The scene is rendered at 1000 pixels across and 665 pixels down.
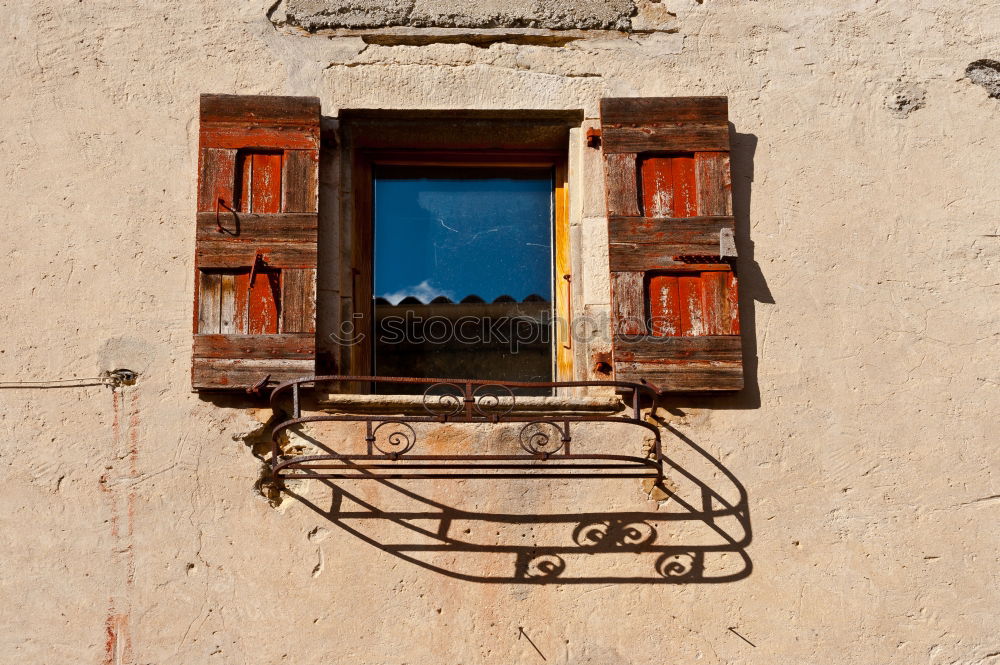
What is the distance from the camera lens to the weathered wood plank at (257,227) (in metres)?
3.23

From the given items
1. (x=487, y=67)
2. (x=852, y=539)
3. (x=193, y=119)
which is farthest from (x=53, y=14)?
(x=852, y=539)

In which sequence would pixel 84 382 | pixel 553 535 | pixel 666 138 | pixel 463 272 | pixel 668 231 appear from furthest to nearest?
pixel 463 272 < pixel 666 138 < pixel 668 231 < pixel 84 382 < pixel 553 535

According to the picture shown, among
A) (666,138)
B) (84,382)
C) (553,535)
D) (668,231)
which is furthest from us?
(666,138)

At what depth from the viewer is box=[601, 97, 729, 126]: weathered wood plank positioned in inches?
134

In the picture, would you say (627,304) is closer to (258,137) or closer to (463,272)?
(463,272)

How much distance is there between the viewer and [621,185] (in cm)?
334

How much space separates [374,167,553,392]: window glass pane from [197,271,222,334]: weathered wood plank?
24.4 inches

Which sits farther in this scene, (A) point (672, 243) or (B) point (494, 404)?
(A) point (672, 243)

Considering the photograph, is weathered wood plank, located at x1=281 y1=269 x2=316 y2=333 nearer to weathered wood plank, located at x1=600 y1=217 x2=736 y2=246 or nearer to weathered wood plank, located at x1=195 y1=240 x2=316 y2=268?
weathered wood plank, located at x1=195 y1=240 x2=316 y2=268

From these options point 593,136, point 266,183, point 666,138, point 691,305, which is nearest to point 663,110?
point 666,138

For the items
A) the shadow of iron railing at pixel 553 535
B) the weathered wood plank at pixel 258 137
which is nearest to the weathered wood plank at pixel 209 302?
the weathered wood plank at pixel 258 137

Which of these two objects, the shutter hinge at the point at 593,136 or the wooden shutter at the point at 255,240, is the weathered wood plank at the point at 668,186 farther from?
the wooden shutter at the point at 255,240

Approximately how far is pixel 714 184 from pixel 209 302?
1738 millimetres

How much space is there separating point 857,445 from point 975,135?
1.25m
